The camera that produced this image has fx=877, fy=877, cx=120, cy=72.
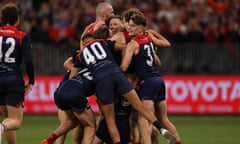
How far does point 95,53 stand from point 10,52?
1420 millimetres

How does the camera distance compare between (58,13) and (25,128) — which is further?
(58,13)

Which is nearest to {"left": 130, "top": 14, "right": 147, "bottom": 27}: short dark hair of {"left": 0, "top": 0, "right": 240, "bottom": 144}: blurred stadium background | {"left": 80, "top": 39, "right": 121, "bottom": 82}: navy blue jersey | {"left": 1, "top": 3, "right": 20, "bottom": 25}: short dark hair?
{"left": 80, "top": 39, "right": 121, "bottom": 82}: navy blue jersey

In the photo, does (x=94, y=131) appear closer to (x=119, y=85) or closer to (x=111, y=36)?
(x=119, y=85)

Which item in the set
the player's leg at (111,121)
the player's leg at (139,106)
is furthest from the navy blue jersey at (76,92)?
the player's leg at (139,106)

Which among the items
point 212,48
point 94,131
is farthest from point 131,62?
point 212,48

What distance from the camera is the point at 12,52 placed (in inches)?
555

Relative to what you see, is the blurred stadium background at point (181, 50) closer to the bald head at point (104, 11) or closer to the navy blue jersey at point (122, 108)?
the bald head at point (104, 11)

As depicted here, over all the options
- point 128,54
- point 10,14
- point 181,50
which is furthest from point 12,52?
point 181,50

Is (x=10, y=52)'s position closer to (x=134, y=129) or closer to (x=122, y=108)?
(x=122, y=108)

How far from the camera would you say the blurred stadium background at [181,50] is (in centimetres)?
2323

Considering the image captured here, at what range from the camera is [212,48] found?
23984mm

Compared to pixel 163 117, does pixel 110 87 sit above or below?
above

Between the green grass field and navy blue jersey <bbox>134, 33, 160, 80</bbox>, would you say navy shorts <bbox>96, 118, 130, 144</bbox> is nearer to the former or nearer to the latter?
navy blue jersey <bbox>134, 33, 160, 80</bbox>

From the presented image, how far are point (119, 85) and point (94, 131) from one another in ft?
2.77
